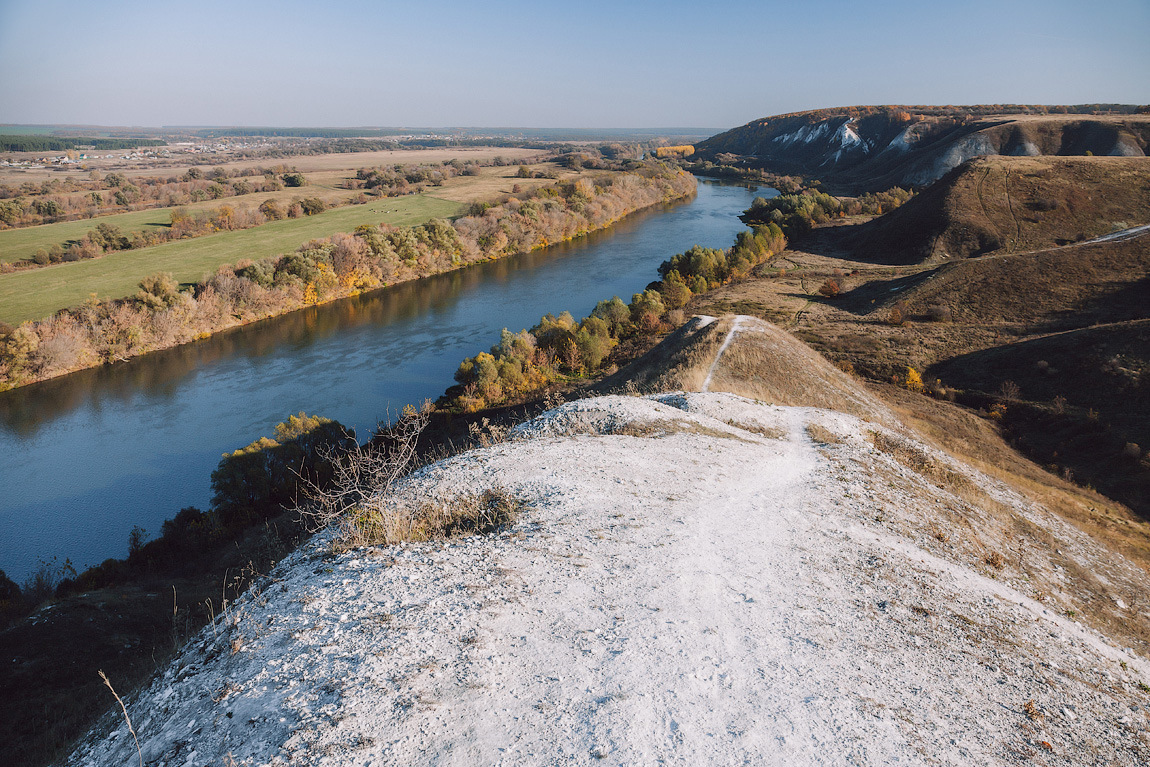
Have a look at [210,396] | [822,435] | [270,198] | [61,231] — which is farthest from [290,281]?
[822,435]

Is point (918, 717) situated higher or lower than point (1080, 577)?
higher

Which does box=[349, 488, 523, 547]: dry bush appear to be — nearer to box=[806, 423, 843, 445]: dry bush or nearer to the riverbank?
box=[806, 423, 843, 445]: dry bush

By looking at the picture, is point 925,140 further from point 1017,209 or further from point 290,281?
point 290,281

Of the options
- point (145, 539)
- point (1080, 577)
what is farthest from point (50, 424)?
point (1080, 577)

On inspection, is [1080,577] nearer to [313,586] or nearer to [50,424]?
[313,586]

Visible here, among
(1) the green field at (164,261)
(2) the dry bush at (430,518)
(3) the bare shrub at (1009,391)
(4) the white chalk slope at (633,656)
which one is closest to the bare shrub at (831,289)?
(3) the bare shrub at (1009,391)

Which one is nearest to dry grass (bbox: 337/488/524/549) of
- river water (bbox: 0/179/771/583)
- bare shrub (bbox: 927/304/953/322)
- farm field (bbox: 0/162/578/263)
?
river water (bbox: 0/179/771/583)

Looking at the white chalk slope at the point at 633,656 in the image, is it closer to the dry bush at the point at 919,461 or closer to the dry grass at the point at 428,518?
the dry grass at the point at 428,518
